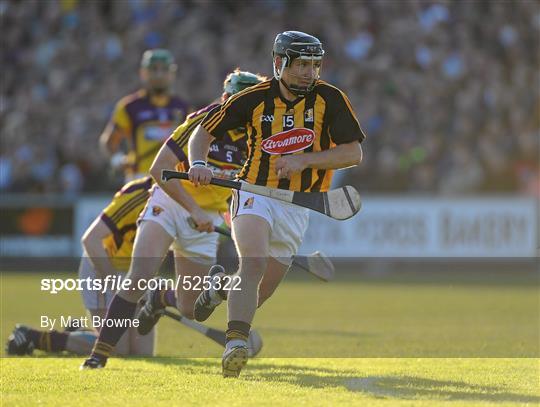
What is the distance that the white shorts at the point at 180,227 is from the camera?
26.5ft

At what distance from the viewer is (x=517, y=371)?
7281mm

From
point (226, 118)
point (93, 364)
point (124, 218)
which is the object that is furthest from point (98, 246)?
point (226, 118)

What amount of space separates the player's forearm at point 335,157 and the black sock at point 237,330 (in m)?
1.02

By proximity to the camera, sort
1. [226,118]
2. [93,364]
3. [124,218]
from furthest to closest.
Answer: [124,218] < [93,364] < [226,118]

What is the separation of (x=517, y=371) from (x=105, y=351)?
261 cm

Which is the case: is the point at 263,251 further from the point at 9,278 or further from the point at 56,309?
the point at 9,278

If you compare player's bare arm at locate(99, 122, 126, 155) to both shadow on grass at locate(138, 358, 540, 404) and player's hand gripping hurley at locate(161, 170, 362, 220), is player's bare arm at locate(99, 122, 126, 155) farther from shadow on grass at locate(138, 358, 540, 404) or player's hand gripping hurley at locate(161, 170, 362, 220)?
player's hand gripping hurley at locate(161, 170, 362, 220)

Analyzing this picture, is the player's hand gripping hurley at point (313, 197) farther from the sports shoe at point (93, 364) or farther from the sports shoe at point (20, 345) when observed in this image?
the sports shoe at point (20, 345)

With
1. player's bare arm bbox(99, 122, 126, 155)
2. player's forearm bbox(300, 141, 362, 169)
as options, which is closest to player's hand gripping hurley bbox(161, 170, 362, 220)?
player's forearm bbox(300, 141, 362, 169)

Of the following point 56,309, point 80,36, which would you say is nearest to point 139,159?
point 56,309

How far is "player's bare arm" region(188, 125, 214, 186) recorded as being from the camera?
698 centimetres

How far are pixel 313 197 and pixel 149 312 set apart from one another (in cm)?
180

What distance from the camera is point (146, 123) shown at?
10867mm

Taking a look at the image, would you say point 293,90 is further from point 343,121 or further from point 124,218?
point 124,218
